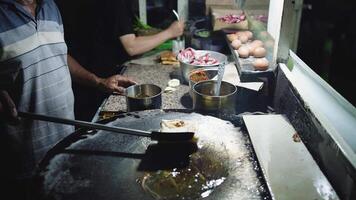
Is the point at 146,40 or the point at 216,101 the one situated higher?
the point at 146,40

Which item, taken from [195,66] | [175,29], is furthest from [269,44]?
[175,29]

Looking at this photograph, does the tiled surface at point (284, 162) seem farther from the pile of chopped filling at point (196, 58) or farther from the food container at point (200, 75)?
the pile of chopped filling at point (196, 58)

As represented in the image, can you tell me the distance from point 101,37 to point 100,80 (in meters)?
1.22

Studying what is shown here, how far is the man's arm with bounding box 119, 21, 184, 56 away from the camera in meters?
3.76

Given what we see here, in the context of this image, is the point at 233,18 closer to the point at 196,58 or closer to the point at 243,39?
the point at 243,39

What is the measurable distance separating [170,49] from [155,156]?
271cm

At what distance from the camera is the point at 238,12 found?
413 cm

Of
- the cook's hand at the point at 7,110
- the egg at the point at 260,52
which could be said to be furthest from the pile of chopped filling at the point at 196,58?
the cook's hand at the point at 7,110

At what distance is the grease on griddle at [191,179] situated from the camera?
1.43 m

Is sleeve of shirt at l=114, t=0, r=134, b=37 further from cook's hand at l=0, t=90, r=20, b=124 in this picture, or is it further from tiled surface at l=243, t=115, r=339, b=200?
tiled surface at l=243, t=115, r=339, b=200

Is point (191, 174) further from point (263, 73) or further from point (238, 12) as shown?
point (238, 12)

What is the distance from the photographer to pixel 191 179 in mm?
1519

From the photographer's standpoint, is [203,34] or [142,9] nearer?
[203,34]

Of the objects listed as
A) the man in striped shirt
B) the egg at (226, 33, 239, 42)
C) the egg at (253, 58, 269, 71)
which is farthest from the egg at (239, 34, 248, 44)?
the man in striped shirt
